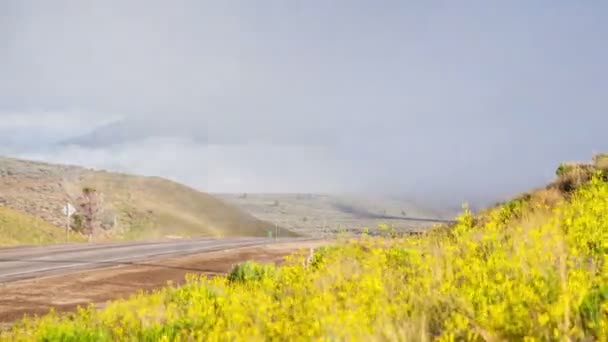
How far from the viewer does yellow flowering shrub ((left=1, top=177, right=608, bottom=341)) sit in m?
5.49

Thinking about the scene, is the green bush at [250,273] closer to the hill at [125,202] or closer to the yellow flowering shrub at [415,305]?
the yellow flowering shrub at [415,305]

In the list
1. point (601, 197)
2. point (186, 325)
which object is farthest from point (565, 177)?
point (186, 325)

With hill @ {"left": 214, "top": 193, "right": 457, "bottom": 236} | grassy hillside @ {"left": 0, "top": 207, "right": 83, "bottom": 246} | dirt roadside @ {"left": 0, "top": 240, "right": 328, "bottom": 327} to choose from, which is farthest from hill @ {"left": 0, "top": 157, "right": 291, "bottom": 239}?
dirt roadside @ {"left": 0, "top": 240, "right": 328, "bottom": 327}

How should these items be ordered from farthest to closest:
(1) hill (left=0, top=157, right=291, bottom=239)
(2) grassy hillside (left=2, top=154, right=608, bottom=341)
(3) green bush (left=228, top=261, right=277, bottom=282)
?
1. (1) hill (left=0, top=157, right=291, bottom=239)
2. (3) green bush (left=228, top=261, right=277, bottom=282)
3. (2) grassy hillside (left=2, top=154, right=608, bottom=341)

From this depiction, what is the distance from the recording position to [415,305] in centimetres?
636

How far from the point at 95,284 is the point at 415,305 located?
10.6m

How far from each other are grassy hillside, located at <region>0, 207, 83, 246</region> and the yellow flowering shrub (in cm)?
3222

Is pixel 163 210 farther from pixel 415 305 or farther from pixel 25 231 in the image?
pixel 415 305

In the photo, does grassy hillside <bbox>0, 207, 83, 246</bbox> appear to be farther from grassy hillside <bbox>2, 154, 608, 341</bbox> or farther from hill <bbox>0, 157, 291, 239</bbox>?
grassy hillside <bbox>2, 154, 608, 341</bbox>

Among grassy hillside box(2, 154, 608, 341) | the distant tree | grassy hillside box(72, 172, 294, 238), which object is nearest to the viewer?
grassy hillside box(2, 154, 608, 341)

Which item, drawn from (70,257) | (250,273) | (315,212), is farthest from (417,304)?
(315,212)

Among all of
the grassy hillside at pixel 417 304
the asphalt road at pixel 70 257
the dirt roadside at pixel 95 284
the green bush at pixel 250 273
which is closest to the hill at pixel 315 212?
the asphalt road at pixel 70 257

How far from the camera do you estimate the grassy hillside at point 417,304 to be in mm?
5488

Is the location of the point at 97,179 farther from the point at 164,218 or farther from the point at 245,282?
the point at 245,282
